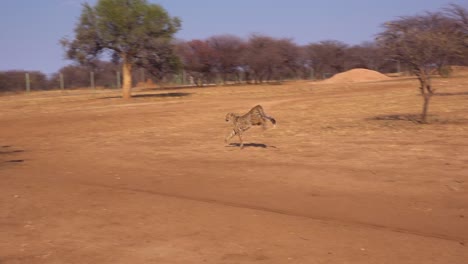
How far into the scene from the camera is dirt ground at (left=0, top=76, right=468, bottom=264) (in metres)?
7.26

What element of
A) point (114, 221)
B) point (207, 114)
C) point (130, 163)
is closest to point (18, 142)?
point (130, 163)

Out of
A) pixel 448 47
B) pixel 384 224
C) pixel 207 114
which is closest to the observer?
pixel 384 224

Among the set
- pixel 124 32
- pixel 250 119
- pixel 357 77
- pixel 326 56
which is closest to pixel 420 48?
pixel 250 119

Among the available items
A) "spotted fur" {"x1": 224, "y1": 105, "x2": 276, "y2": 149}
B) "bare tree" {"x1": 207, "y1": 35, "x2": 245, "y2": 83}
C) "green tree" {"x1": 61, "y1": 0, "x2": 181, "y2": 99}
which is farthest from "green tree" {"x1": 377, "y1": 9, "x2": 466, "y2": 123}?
"bare tree" {"x1": 207, "y1": 35, "x2": 245, "y2": 83}

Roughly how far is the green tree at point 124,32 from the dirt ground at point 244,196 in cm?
2008

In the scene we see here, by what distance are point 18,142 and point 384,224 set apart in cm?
1536

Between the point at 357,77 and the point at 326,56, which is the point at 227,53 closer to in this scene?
the point at 357,77

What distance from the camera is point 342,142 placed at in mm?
16516

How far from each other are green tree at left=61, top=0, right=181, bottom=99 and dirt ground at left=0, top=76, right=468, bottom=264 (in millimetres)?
20080

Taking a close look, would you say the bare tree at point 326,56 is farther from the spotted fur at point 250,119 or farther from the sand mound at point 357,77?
the spotted fur at point 250,119

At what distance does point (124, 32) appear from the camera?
1590 inches

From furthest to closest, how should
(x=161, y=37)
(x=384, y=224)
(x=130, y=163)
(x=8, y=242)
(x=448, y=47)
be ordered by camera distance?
(x=161, y=37), (x=448, y=47), (x=130, y=163), (x=384, y=224), (x=8, y=242)

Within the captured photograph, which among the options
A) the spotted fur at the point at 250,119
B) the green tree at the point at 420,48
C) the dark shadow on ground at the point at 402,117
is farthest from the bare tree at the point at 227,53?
the spotted fur at the point at 250,119

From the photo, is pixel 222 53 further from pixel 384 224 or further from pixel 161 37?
pixel 384 224
